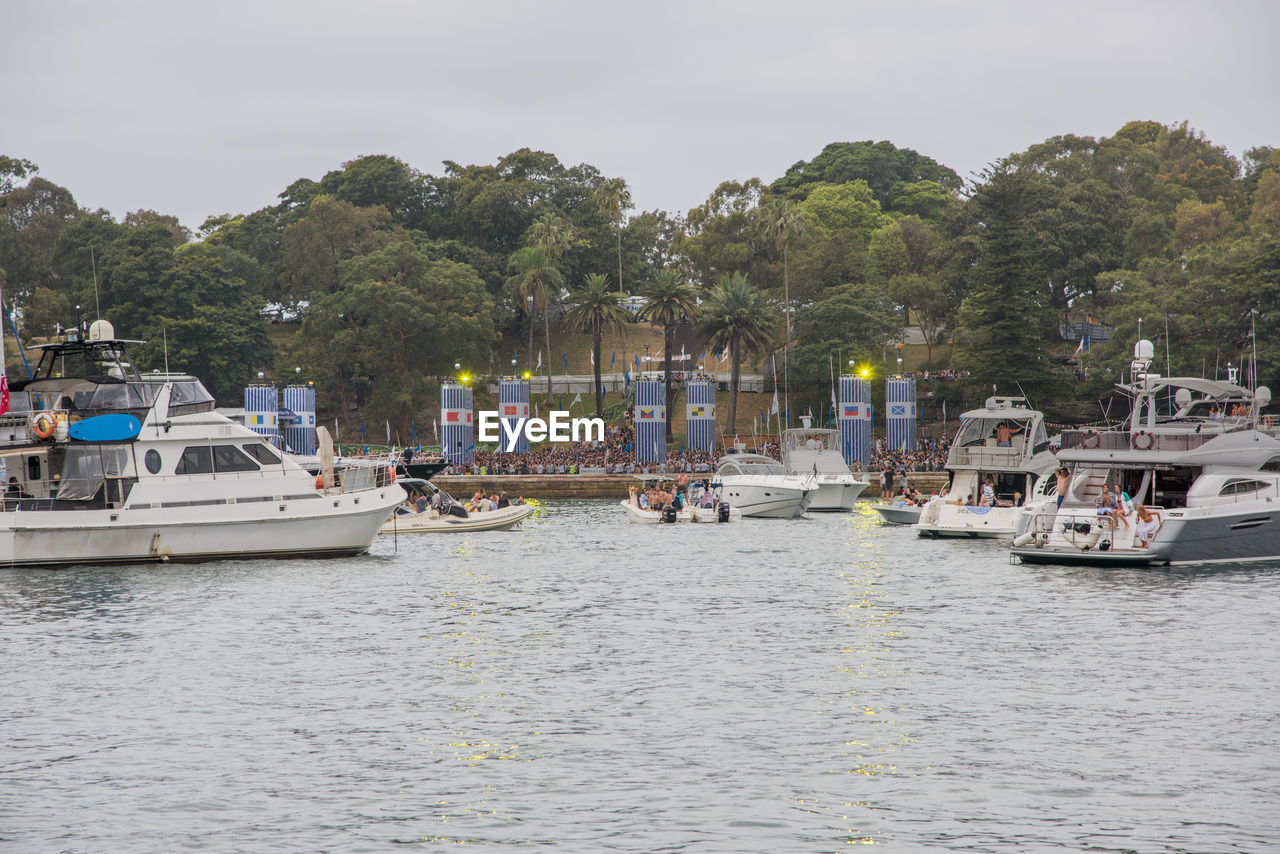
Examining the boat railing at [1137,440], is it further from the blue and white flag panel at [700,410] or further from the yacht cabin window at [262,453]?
the blue and white flag panel at [700,410]

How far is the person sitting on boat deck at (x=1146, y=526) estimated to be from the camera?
112ft

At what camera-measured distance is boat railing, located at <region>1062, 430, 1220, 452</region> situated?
120 ft

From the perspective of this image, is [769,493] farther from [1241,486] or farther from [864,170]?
[864,170]

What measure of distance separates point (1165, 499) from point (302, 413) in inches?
2505

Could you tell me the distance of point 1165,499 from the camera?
38031 mm

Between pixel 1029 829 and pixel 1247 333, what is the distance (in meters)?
78.0

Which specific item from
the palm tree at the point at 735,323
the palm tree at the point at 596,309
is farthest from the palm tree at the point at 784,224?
the palm tree at the point at 596,309

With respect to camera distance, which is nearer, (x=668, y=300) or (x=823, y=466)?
(x=823, y=466)

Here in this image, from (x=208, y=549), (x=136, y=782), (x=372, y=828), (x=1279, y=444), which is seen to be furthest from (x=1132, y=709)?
(x=208, y=549)

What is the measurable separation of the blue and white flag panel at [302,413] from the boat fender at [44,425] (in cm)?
4730

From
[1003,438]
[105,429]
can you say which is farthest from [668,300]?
[105,429]

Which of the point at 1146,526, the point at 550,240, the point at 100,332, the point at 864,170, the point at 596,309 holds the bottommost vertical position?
the point at 1146,526

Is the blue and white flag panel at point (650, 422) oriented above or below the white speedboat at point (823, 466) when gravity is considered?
above

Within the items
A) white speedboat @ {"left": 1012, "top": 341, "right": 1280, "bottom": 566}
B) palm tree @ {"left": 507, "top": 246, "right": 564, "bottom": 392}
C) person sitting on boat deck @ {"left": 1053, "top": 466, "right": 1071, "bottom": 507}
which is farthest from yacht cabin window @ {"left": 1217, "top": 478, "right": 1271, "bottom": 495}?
palm tree @ {"left": 507, "top": 246, "right": 564, "bottom": 392}
